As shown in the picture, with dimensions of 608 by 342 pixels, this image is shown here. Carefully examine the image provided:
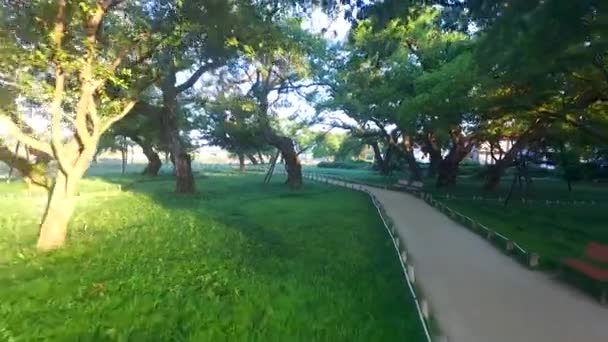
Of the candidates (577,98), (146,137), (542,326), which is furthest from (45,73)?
(146,137)

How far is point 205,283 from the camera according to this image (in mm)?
8250

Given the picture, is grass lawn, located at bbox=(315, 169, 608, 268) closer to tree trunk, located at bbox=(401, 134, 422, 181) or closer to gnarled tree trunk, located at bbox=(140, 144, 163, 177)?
tree trunk, located at bbox=(401, 134, 422, 181)

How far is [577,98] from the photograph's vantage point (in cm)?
1773

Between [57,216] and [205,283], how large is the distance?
4895mm

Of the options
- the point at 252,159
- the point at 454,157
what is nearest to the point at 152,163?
the point at 454,157

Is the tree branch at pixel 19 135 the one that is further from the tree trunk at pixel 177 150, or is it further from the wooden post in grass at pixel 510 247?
the tree trunk at pixel 177 150

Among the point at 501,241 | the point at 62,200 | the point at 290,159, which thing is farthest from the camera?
the point at 290,159

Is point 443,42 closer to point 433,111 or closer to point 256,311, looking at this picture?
point 433,111

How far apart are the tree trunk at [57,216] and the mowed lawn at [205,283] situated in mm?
312

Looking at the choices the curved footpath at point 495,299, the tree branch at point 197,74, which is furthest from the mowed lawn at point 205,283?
the tree branch at point 197,74

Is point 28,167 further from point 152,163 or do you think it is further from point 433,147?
point 152,163

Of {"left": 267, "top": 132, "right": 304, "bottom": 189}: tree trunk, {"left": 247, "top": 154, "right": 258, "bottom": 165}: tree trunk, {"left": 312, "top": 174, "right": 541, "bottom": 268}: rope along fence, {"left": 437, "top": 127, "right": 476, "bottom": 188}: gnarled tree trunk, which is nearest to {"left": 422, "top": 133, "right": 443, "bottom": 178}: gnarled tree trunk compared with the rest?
{"left": 437, "top": 127, "right": 476, "bottom": 188}: gnarled tree trunk

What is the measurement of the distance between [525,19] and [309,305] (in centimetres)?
494

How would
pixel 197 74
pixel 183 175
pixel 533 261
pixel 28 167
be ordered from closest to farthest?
pixel 533 261 < pixel 28 167 < pixel 197 74 < pixel 183 175
